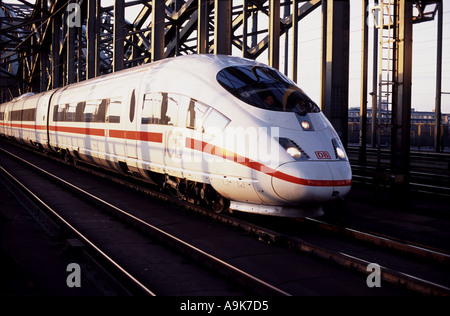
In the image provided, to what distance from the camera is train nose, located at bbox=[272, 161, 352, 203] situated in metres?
7.02

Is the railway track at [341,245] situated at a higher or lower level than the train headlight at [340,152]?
lower

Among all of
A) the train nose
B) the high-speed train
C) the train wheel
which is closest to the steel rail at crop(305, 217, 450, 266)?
the high-speed train

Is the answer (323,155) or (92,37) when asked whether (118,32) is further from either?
(323,155)

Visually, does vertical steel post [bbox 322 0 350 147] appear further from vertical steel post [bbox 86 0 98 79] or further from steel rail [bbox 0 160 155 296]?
vertical steel post [bbox 86 0 98 79]

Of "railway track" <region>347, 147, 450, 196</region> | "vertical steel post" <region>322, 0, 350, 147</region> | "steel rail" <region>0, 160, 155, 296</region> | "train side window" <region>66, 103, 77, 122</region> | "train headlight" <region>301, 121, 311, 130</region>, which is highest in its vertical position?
"vertical steel post" <region>322, 0, 350, 147</region>

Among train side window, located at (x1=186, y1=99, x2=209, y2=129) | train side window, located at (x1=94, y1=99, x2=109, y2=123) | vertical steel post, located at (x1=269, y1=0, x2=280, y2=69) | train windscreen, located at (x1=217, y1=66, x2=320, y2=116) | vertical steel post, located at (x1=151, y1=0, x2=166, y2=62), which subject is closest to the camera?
train windscreen, located at (x1=217, y1=66, x2=320, y2=116)

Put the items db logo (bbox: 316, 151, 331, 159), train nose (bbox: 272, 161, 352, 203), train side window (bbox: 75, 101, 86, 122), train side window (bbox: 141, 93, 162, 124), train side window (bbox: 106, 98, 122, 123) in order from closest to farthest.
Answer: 1. train nose (bbox: 272, 161, 352, 203)
2. db logo (bbox: 316, 151, 331, 159)
3. train side window (bbox: 141, 93, 162, 124)
4. train side window (bbox: 106, 98, 122, 123)
5. train side window (bbox: 75, 101, 86, 122)

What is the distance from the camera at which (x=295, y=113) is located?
25.6ft

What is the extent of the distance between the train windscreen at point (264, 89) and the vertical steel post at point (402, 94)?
3.39m

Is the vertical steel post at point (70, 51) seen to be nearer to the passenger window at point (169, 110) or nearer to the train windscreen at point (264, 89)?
the passenger window at point (169, 110)

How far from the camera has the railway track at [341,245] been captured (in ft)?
16.9

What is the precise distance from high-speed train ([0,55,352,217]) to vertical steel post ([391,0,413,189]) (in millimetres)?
3377

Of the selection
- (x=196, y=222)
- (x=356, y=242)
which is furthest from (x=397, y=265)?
(x=196, y=222)

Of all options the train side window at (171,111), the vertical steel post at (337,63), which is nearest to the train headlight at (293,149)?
the train side window at (171,111)
